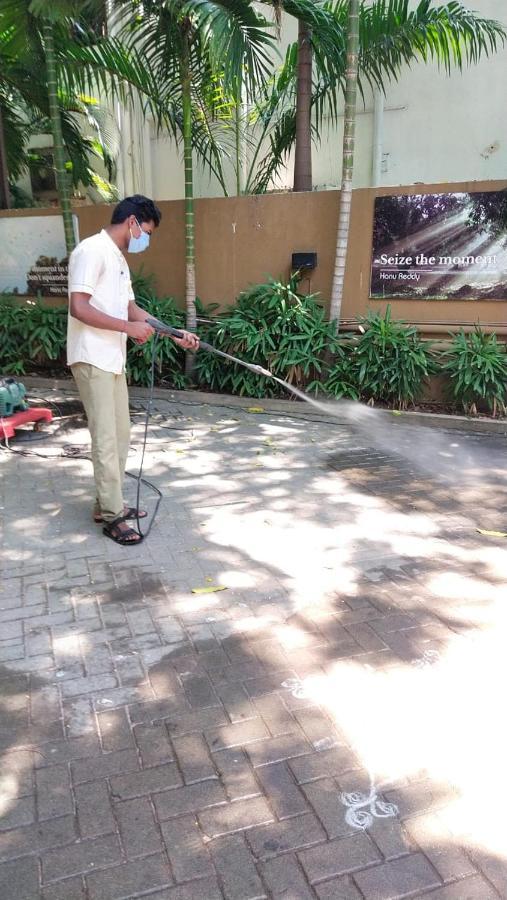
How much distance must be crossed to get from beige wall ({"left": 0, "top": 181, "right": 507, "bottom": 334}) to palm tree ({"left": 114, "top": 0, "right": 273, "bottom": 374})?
1.25ft

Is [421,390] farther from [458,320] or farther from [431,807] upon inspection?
[431,807]

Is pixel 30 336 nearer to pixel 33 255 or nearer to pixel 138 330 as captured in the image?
pixel 33 255

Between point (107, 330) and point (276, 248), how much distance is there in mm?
4397

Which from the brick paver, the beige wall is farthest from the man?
the beige wall

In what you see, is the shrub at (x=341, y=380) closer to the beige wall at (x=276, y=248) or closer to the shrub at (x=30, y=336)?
the beige wall at (x=276, y=248)

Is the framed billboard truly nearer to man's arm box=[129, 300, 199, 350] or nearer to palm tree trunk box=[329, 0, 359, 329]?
palm tree trunk box=[329, 0, 359, 329]

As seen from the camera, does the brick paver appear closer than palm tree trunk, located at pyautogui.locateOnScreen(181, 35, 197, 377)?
Yes

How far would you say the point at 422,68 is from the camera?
35.4 feet

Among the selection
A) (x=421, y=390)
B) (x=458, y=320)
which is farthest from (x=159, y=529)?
(x=458, y=320)

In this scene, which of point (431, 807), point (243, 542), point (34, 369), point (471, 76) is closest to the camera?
point (431, 807)

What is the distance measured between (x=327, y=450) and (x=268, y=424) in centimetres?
99

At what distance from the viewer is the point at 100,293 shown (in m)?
3.71

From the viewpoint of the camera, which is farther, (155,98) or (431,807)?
(155,98)

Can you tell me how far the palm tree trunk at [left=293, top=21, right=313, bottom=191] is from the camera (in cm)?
717
